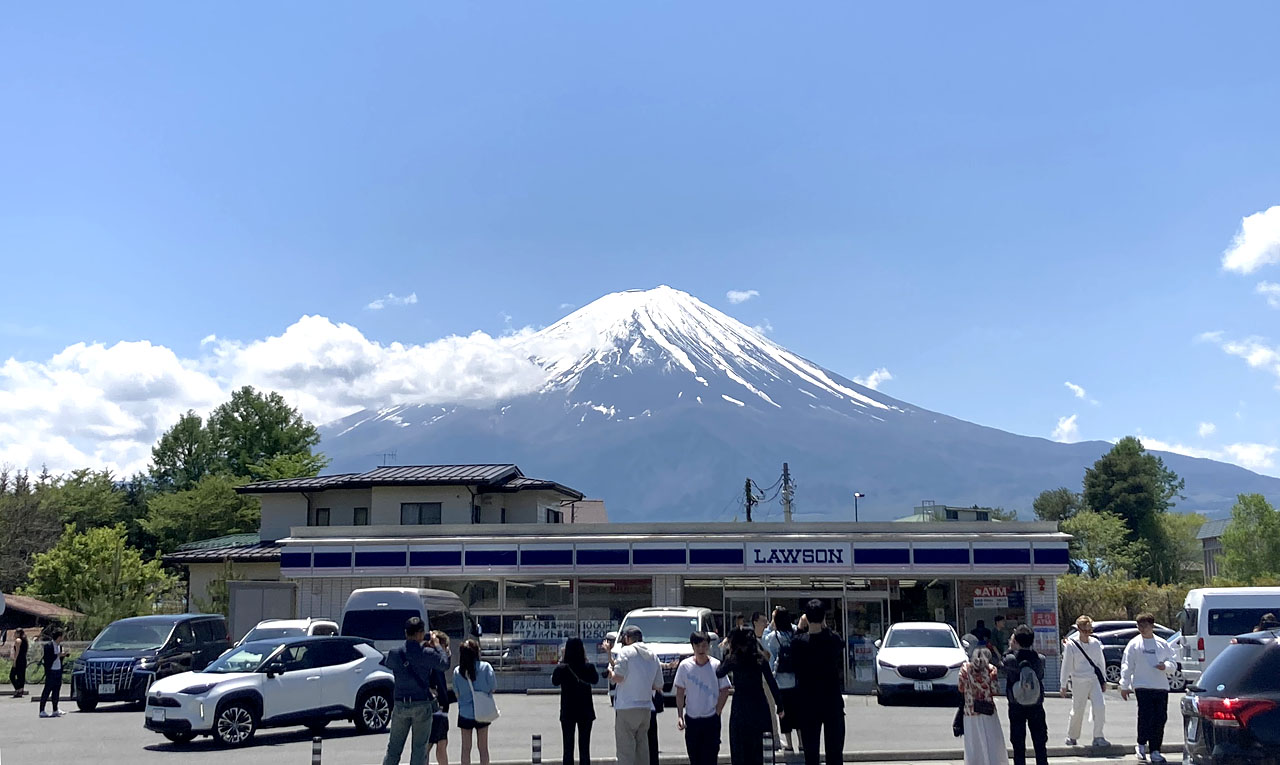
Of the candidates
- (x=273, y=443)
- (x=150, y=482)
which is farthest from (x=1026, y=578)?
(x=150, y=482)

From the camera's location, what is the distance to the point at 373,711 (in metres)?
17.0

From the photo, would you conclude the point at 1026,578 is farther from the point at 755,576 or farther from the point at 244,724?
the point at 244,724

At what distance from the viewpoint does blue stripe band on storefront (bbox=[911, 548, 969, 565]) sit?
2819 cm

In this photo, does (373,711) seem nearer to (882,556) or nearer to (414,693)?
(414,693)

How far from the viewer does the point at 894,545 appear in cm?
2841

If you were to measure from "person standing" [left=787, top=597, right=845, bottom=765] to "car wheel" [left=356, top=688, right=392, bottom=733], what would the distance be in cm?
827

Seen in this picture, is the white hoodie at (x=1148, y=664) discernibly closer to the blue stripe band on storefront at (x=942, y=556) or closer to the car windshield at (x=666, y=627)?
the car windshield at (x=666, y=627)

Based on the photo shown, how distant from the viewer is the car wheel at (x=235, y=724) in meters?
15.4

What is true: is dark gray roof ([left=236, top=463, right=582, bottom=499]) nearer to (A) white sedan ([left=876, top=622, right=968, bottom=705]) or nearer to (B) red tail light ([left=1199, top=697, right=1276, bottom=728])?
(A) white sedan ([left=876, top=622, right=968, bottom=705])

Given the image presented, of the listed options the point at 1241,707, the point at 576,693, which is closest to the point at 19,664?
the point at 576,693

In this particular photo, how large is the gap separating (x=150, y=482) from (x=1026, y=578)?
7127cm

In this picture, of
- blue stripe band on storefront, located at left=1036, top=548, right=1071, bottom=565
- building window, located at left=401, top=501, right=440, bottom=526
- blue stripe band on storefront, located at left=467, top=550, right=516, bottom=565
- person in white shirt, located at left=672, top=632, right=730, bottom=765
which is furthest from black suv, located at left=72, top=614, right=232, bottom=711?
blue stripe band on storefront, located at left=1036, top=548, right=1071, bottom=565

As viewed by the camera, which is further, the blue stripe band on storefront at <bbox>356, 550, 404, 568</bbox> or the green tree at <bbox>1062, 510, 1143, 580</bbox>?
the green tree at <bbox>1062, 510, 1143, 580</bbox>

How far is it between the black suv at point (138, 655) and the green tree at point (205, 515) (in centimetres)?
4391
